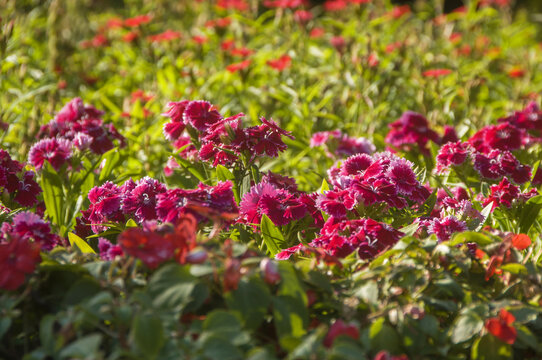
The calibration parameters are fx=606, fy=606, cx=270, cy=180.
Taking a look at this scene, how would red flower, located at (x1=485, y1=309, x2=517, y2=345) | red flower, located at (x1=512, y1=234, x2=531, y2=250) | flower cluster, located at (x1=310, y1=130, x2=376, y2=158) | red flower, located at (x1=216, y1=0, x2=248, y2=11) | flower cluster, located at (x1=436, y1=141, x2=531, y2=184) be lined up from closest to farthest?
1. red flower, located at (x1=485, y1=309, x2=517, y2=345)
2. red flower, located at (x1=512, y1=234, x2=531, y2=250)
3. flower cluster, located at (x1=436, y1=141, x2=531, y2=184)
4. flower cluster, located at (x1=310, y1=130, x2=376, y2=158)
5. red flower, located at (x1=216, y1=0, x2=248, y2=11)

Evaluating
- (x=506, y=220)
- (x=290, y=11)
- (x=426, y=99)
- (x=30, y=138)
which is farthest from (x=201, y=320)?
(x=290, y=11)

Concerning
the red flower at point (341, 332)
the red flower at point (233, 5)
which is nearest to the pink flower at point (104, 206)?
the red flower at point (341, 332)

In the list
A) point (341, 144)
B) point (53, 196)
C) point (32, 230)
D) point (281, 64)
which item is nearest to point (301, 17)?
point (281, 64)

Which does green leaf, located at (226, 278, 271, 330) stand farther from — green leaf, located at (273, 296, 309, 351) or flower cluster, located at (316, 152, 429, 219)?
flower cluster, located at (316, 152, 429, 219)

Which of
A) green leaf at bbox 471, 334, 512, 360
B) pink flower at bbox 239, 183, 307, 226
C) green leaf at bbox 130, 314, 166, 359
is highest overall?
green leaf at bbox 130, 314, 166, 359

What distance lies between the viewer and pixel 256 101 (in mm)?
3775

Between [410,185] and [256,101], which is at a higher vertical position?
[410,185]

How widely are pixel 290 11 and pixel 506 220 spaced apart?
220 cm

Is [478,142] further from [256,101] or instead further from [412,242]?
[256,101]

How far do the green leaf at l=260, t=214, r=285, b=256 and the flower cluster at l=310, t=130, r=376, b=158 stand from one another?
79cm

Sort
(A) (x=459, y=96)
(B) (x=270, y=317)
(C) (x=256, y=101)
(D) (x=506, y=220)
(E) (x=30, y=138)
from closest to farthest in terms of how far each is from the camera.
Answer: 1. (B) (x=270, y=317)
2. (D) (x=506, y=220)
3. (E) (x=30, y=138)
4. (C) (x=256, y=101)
5. (A) (x=459, y=96)

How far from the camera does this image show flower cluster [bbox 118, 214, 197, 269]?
1.29m

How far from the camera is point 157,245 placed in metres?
1.31

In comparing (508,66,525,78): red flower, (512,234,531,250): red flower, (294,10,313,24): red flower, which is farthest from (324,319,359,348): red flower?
(508,66,525,78): red flower
